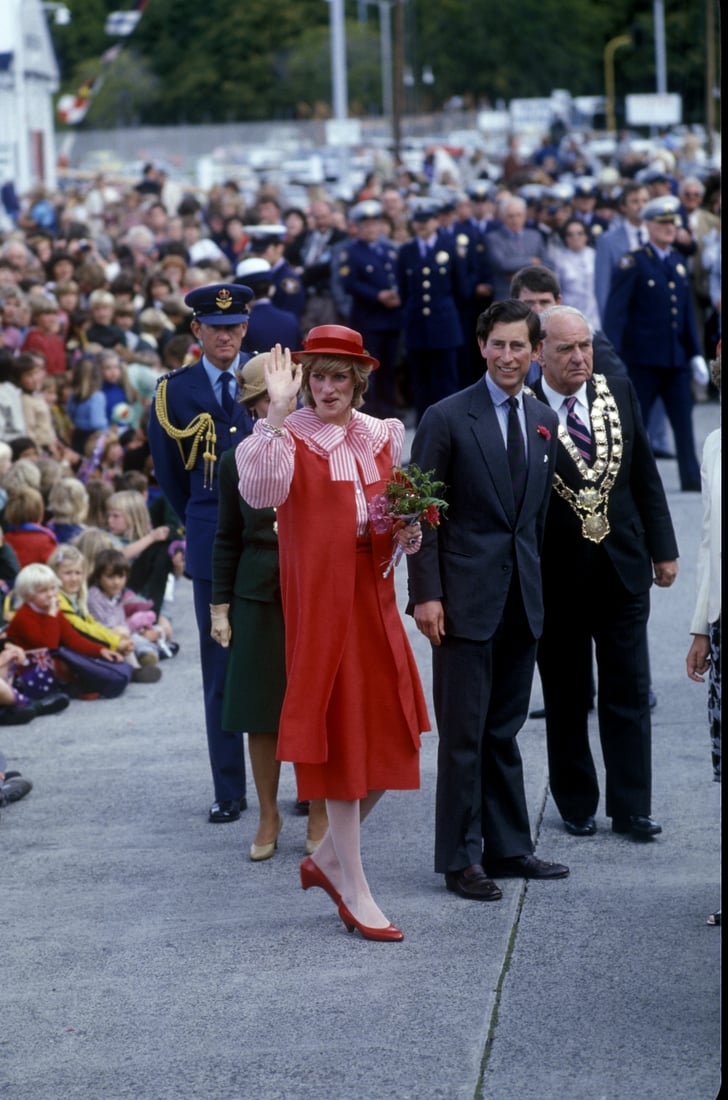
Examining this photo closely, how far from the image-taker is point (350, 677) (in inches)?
235

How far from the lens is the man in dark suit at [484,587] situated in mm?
6281

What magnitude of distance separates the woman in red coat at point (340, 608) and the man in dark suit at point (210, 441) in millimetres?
1387

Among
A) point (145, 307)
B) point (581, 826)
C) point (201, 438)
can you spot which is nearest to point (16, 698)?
point (201, 438)

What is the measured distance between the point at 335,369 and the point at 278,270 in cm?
919

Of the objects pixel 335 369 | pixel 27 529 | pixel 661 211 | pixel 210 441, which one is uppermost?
pixel 335 369

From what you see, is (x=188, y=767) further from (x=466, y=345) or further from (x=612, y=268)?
(x=466, y=345)

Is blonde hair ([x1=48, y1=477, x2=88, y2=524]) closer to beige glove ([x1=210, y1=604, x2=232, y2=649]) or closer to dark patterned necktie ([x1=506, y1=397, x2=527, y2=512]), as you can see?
beige glove ([x1=210, y1=604, x2=232, y2=649])

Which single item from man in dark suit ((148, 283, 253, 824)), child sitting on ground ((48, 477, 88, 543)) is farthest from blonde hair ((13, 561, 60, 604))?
man in dark suit ((148, 283, 253, 824))

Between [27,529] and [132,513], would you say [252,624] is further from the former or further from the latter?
[132,513]

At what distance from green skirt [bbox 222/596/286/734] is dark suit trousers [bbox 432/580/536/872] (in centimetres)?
70

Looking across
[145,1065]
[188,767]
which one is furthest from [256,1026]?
[188,767]

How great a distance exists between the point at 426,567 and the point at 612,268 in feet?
31.0

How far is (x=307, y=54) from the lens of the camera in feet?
293

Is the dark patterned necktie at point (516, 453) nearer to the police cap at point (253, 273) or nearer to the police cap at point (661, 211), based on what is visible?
the police cap at point (253, 273)
